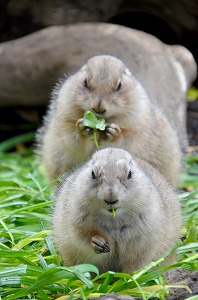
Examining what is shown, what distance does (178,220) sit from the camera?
19.0ft

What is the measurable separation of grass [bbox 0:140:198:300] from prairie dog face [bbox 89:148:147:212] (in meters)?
0.43

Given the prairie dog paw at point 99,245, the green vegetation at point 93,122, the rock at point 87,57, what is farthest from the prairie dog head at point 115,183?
the rock at point 87,57

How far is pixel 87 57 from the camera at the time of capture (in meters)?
10.1

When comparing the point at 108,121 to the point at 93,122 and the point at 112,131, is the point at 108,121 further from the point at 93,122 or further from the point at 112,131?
the point at 93,122

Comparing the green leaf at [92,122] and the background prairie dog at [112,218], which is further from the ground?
the green leaf at [92,122]

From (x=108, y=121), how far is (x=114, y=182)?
2421 mm

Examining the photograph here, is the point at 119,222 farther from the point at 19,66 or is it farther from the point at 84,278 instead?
the point at 19,66

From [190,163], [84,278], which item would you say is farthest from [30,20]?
[84,278]

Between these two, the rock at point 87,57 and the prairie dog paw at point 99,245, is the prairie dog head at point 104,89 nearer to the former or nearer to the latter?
the prairie dog paw at point 99,245

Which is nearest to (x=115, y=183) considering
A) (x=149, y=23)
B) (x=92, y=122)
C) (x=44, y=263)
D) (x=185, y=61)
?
(x=44, y=263)

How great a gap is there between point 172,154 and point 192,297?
11.4ft

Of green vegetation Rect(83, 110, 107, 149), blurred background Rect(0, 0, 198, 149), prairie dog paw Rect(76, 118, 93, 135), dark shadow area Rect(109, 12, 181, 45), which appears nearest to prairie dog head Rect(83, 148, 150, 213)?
green vegetation Rect(83, 110, 107, 149)

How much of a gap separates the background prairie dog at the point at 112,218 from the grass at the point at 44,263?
0.45ft

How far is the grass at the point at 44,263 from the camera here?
4824mm
